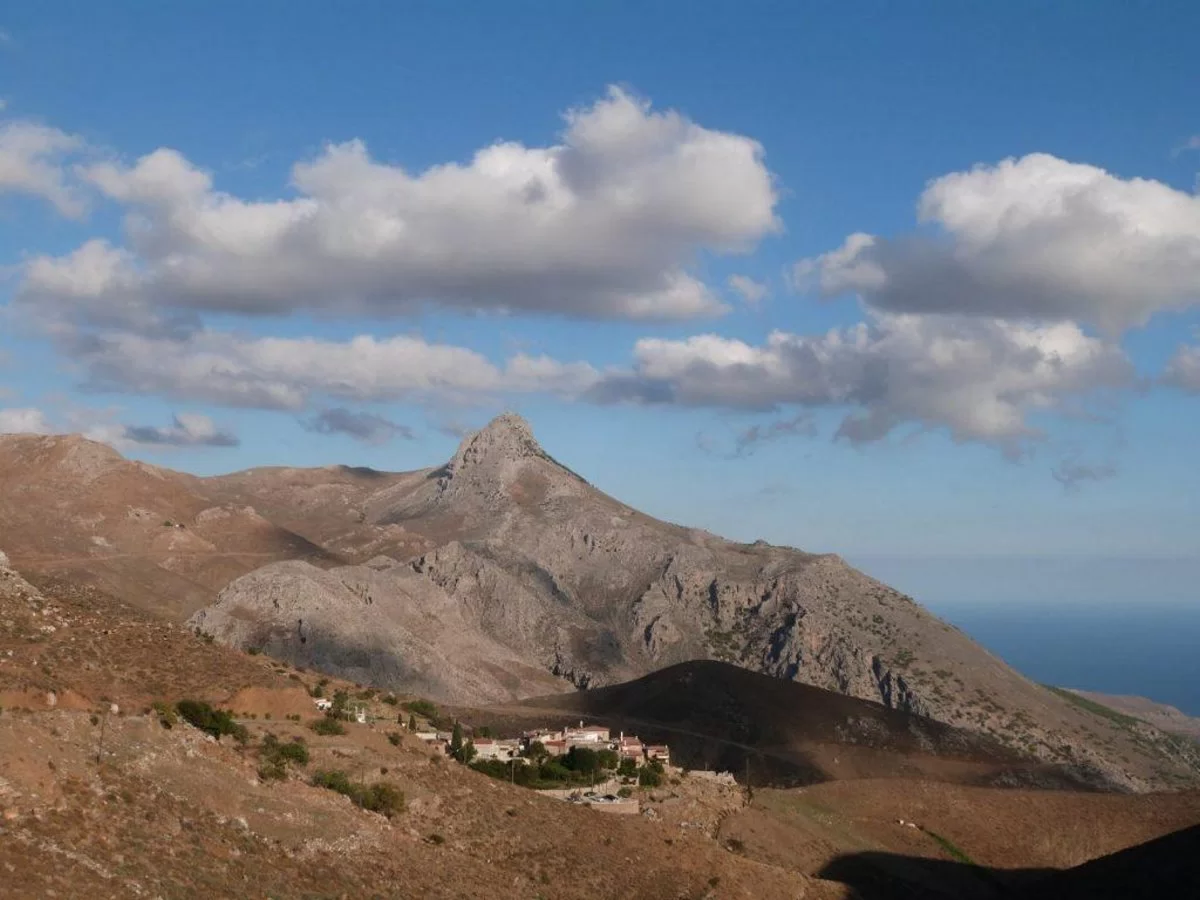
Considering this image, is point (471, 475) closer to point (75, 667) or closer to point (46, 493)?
point (46, 493)

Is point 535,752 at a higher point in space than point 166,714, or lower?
lower

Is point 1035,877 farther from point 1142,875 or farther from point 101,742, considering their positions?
point 101,742

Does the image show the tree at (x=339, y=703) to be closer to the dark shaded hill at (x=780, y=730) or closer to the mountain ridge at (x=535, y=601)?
the dark shaded hill at (x=780, y=730)

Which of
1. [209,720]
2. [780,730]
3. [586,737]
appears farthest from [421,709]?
[780,730]

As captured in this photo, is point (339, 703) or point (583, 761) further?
point (583, 761)

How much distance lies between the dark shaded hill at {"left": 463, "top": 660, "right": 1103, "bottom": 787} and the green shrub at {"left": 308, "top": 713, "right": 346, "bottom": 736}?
55016 millimetres

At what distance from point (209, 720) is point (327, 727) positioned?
559 cm

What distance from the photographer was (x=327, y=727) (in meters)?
42.2

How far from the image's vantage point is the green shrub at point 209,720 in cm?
3753

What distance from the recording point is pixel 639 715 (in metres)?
112

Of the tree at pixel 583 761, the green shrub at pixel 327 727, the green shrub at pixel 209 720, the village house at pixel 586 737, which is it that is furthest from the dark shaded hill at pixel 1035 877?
the green shrub at pixel 209 720

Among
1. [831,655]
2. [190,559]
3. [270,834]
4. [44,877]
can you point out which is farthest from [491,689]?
[44,877]

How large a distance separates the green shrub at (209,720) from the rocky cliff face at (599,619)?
7593 cm

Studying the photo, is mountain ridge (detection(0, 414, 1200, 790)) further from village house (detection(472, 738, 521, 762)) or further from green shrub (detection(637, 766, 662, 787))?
green shrub (detection(637, 766, 662, 787))
